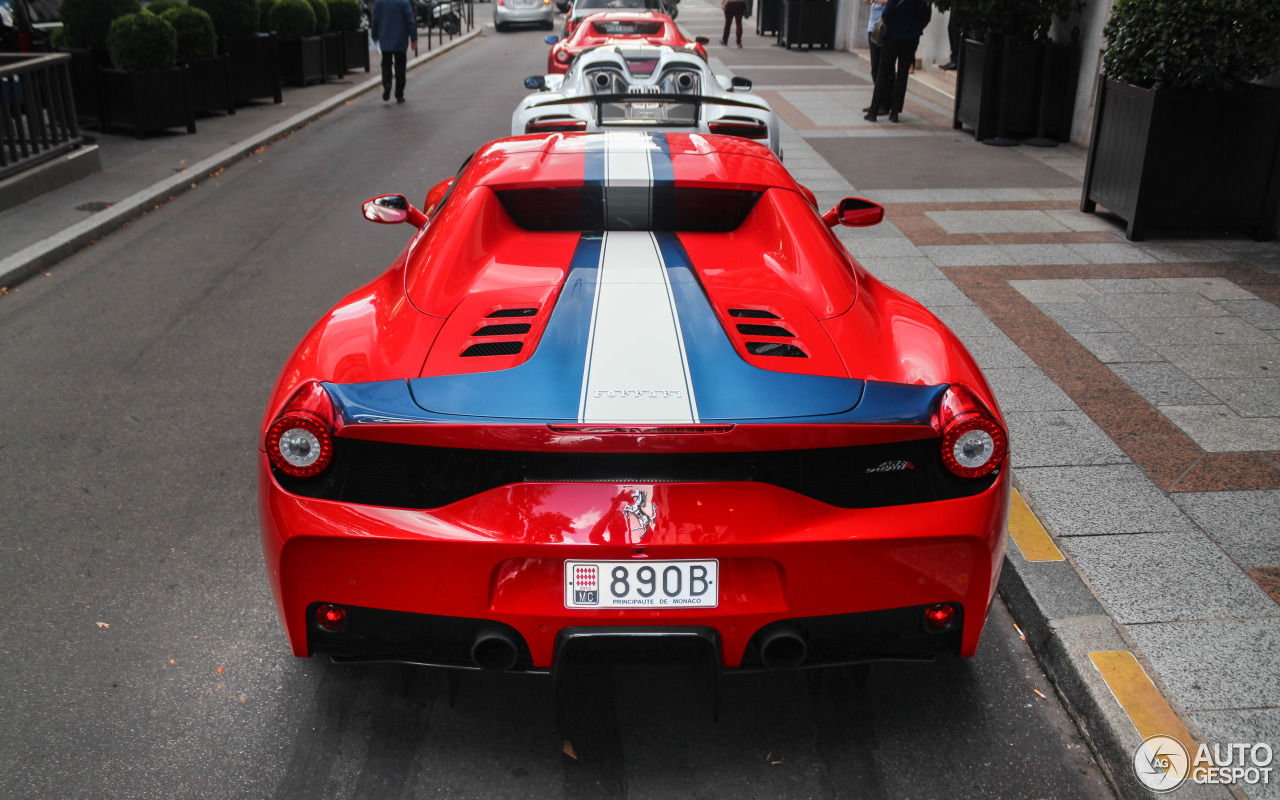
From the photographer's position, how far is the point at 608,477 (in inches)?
95.2

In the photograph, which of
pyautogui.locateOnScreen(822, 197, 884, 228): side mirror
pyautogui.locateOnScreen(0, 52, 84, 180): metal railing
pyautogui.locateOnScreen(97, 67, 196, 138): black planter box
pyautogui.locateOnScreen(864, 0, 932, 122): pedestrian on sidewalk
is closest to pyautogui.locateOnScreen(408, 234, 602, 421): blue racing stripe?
pyautogui.locateOnScreen(822, 197, 884, 228): side mirror

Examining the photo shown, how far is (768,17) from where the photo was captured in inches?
1165

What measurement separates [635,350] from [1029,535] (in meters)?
1.86

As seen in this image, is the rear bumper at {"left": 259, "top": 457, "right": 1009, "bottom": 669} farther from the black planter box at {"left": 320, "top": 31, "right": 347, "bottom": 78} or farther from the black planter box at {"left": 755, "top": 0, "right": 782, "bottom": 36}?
the black planter box at {"left": 755, "top": 0, "right": 782, "bottom": 36}

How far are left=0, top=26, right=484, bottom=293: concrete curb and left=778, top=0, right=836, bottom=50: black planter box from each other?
14066mm

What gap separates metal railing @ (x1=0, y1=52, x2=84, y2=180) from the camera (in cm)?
970

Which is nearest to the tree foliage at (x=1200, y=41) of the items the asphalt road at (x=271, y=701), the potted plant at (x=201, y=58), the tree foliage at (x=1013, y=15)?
the tree foliage at (x=1013, y=15)

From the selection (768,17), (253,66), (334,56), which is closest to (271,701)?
(253,66)

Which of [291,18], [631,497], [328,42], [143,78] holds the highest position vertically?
[291,18]

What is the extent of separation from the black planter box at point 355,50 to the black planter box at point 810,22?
10650 millimetres

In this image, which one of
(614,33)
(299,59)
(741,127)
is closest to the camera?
(741,127)

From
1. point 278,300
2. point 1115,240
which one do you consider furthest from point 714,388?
point 1115,240

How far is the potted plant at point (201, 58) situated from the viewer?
13525mm

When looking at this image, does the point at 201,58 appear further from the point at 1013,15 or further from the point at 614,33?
the point at 1013,15
